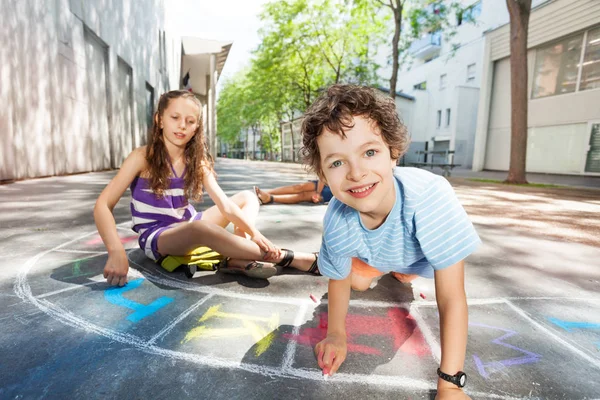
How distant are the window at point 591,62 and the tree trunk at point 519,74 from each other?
4.30m

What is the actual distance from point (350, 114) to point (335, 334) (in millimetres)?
865

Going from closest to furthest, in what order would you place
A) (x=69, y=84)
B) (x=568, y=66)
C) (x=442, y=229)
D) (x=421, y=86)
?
(x=442, y=229)
(x=69, y=84)
(x=568, y=66)
(x=421, y=86)

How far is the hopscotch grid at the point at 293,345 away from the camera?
4.05ft

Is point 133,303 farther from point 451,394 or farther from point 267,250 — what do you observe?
point 451,394

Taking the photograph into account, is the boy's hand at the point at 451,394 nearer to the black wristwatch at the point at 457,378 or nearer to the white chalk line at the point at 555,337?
the black wristwatch at the point at 457,378

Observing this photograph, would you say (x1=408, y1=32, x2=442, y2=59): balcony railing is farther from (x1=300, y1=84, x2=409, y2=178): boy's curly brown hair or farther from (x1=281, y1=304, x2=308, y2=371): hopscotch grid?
(x1=281, y1=304, x2=308, y2=371): hopscotch grid

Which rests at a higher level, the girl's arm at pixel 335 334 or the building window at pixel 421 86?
the building window at pixel 421 86

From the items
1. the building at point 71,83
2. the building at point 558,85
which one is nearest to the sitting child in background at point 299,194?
the building at point 71,83

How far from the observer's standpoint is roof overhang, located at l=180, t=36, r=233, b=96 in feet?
64.9

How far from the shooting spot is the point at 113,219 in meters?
1.94

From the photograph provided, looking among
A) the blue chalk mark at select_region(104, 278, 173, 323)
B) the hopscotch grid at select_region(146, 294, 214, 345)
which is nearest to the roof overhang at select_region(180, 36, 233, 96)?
the blue chalk mark at select_region(104, 278, 173, 323)

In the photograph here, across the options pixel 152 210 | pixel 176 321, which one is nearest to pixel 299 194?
pixel 152 210

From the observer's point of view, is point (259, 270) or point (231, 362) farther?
point (259, 270)

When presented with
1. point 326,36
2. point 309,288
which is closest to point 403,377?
point 309,288
